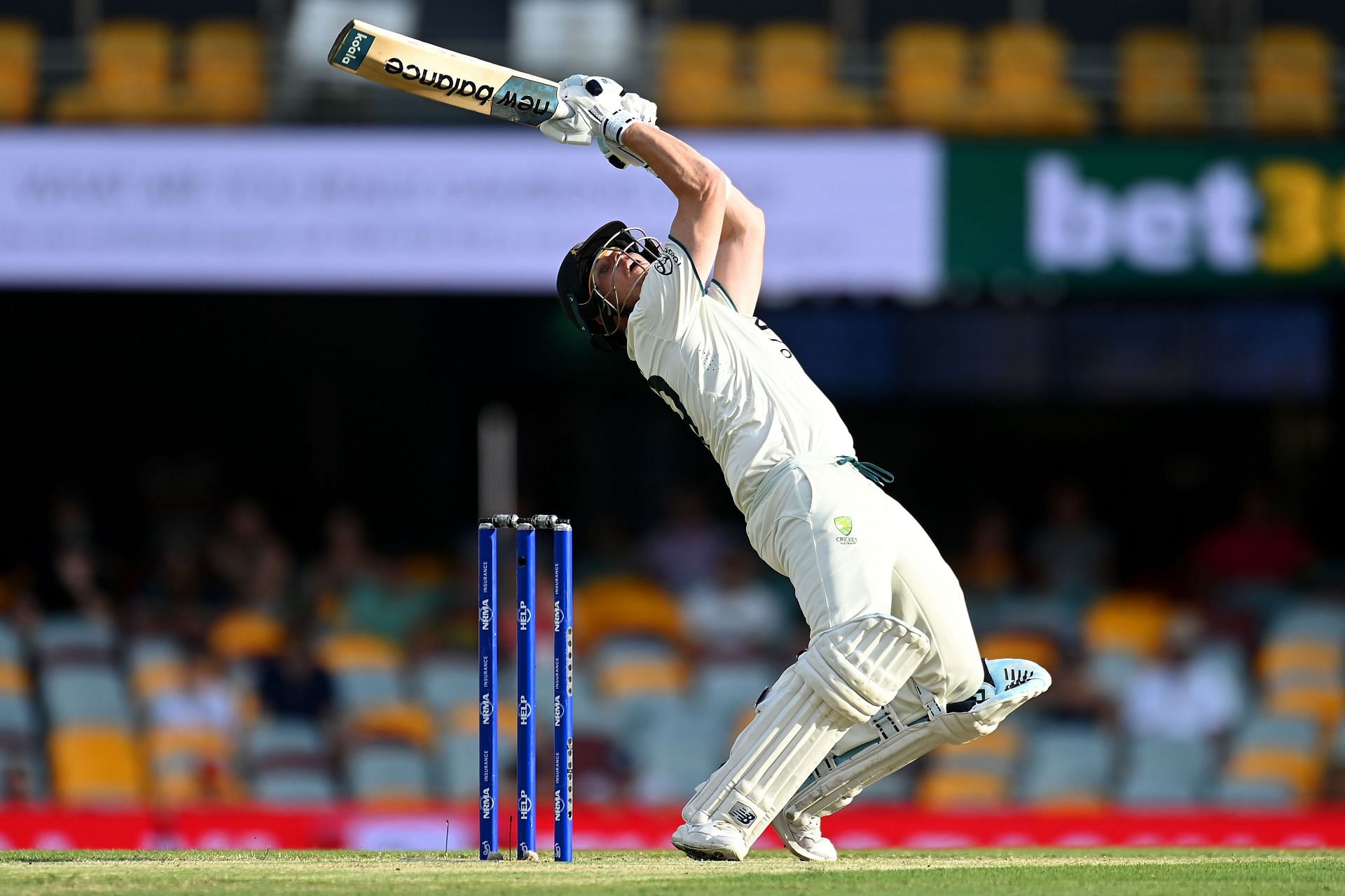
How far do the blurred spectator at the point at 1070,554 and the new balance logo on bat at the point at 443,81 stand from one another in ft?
22.7

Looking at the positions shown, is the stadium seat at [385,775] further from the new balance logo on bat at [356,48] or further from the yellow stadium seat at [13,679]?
the new balance logo on bat at [356,48]

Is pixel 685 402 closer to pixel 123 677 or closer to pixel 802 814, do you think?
pixel 802 814

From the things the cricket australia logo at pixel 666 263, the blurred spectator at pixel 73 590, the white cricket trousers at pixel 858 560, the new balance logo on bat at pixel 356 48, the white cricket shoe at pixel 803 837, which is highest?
the new balance logo on bat at pixel 356 48

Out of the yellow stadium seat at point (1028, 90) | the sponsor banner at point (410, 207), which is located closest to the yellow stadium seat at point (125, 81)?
the sponsor banner at point (410, 207)

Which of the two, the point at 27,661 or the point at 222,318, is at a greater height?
the point at 222,318

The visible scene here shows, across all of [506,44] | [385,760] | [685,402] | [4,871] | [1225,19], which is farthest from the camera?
[1225,19]

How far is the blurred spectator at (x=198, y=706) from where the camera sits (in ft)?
32.1

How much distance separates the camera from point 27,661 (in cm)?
1009

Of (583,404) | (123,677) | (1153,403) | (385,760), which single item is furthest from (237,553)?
(1153,403)

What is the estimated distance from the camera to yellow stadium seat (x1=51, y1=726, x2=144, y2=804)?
9.61 m

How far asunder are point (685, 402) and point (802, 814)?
1.01 metres

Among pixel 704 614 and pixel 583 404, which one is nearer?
pixel 704 614

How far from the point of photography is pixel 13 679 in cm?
992

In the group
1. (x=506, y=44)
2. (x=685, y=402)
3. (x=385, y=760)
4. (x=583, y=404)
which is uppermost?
(x=506, y=44)
